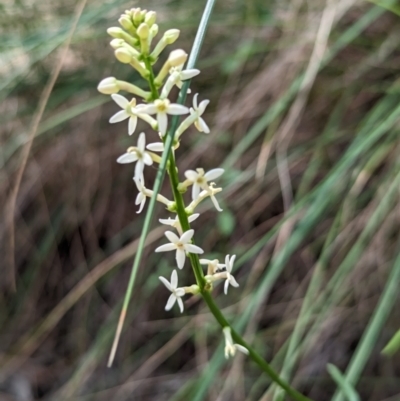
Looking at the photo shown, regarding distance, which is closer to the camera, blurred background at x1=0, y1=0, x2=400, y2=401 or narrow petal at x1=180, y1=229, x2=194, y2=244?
narrow petal at x1=180, y1=229, x2=194, y2=244

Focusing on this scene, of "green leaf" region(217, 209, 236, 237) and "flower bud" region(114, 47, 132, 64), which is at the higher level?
"flower bud" region(114, 47, 132, 64)

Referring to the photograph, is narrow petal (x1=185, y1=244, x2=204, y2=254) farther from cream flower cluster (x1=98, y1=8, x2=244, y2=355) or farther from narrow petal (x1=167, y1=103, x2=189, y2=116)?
narrow petal (x1=167, y1=103, x2=189, y2=116)

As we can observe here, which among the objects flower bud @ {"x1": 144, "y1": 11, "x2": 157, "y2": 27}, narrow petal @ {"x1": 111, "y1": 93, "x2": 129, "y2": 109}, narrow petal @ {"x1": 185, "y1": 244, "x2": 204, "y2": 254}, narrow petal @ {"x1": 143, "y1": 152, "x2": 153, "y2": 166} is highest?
flower bud @ {"x1": 144, "y1": 11, "x2": 157, "y2": 27}

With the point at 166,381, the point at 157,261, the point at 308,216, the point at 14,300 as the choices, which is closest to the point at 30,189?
the point at 14,300

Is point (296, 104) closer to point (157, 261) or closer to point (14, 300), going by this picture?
point (157, 261)

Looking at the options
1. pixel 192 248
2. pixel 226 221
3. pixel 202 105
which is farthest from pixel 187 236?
pixel 226 221

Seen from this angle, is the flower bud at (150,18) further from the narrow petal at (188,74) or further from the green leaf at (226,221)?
the green leaf at (226,221)

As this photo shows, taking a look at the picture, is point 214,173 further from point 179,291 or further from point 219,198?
point 219,198

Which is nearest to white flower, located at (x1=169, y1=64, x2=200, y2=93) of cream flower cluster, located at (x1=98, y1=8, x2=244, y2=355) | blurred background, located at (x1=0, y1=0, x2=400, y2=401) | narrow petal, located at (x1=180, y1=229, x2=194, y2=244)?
cream flower cluster, located at (x1=98, y1=8, x2=244, y2=355)
